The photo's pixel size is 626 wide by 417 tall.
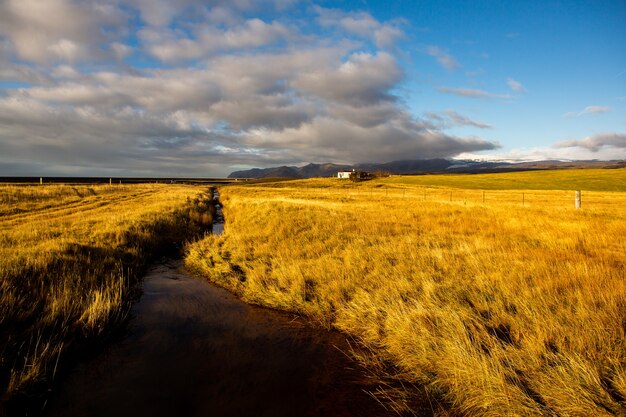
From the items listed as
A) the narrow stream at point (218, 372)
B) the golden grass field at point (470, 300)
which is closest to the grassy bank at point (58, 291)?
the narrow stream at point (218, 372)

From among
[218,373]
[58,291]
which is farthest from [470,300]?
[58,291]

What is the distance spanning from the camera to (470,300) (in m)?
6.79

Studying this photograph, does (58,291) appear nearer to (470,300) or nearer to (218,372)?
(218,372)

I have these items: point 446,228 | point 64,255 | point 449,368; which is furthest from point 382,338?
point 446,228

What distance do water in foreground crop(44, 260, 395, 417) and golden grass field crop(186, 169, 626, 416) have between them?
2.33 ft

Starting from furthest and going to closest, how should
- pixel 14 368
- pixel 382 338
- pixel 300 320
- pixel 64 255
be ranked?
pixel 64 255
pixel 300 320
pixel 382 338
pixel 14 368

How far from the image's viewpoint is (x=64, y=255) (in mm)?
9680

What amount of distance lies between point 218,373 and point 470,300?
5264 mm

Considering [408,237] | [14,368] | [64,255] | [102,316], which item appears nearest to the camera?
[14,368]

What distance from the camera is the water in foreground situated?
4648 mm

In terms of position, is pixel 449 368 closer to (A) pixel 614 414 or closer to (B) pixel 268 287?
(A) pixel 614 414

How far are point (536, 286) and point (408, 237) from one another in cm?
640

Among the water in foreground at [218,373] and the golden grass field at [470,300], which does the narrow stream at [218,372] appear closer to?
the water in foreground at [218,373]

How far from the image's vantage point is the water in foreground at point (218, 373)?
4.65 meters
